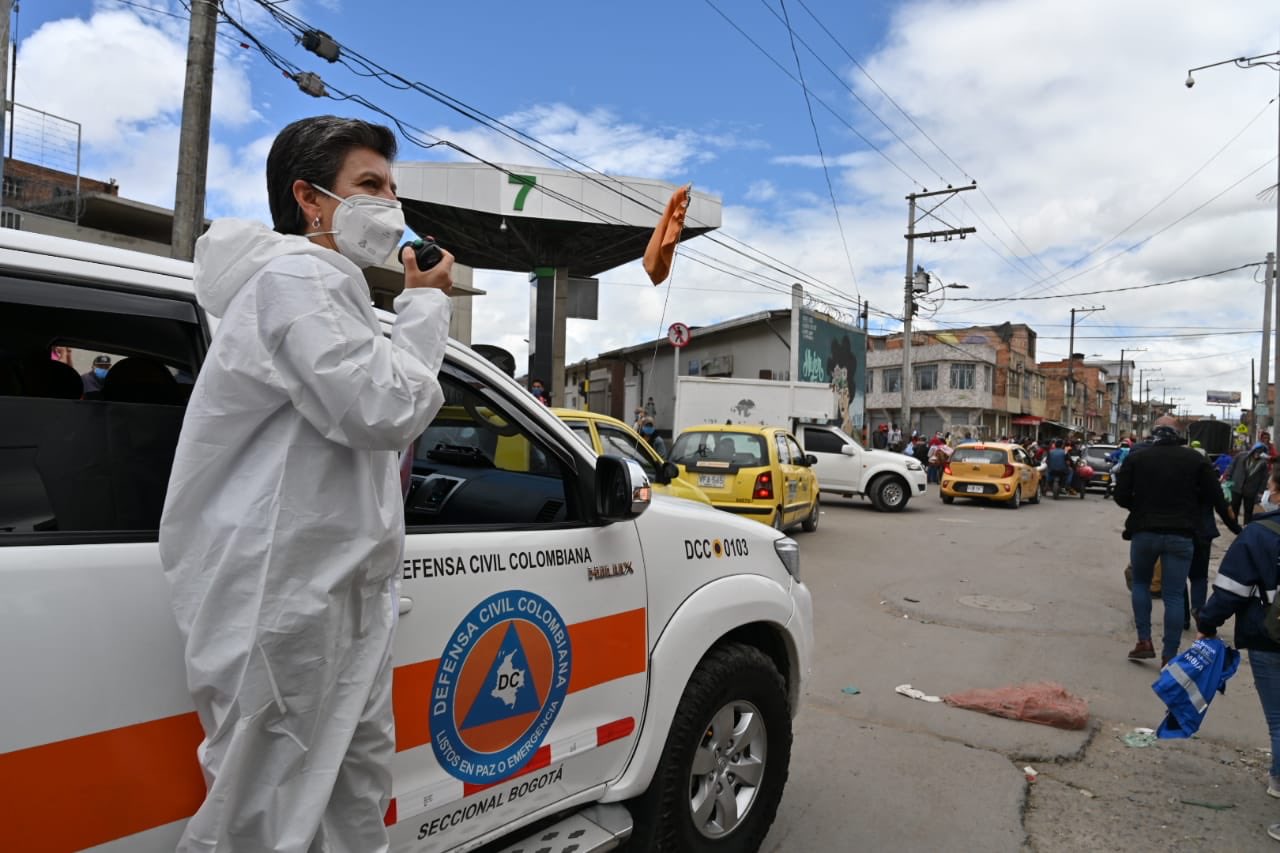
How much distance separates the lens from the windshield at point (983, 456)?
19578 mm

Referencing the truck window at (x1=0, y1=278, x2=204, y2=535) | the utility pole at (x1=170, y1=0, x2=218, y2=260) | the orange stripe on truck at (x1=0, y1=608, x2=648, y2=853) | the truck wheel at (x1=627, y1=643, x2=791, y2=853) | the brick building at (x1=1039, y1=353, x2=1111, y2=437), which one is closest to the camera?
the orange stripe on truck at (x1=0, y1=608, x2=648, y2=853)

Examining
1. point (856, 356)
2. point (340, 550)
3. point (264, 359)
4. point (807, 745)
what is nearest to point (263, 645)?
point (340, 550)

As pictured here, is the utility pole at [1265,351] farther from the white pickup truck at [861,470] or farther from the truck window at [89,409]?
the truck window at [89,409]

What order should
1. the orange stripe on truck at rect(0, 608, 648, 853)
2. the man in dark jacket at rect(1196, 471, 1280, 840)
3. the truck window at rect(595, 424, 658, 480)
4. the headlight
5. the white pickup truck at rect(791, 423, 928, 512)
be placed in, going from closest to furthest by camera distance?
the orange stripe on truck at rect(0, 608, 648, 853) < the headlight < the man in dark jacket at rect(1196, 471, 1280, 840) < the truck window at rect(595, 424, 658, 480) < the white pickup truck at rect(791, 423, 928, 512)

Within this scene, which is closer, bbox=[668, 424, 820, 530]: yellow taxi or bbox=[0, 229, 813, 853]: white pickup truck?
bbox=[0, 229, 813, 853]: white pickup truck

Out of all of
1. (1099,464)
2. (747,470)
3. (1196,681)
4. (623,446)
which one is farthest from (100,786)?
(1099,464)

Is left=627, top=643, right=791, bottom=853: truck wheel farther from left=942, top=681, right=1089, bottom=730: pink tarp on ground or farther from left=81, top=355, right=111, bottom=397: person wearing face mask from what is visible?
left=942, top=681, right=1089, bottom=730: pink tarp on ground

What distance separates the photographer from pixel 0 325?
1.77m

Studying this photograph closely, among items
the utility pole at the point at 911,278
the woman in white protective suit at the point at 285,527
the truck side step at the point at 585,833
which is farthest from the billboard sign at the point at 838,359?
the woman in white protective suit at the point at 285,527

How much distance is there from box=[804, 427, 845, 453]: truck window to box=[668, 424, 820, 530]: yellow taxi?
524cm

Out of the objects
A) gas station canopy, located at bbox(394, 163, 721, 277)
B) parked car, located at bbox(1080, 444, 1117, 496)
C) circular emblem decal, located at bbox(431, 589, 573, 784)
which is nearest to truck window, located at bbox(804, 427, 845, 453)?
gas station canopy, located at bbox(394, 163, 721, 277)

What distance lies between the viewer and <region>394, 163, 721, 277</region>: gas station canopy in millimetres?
22938

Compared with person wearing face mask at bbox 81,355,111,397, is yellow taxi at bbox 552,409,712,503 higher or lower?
lower

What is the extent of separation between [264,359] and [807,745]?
12.9 feet
